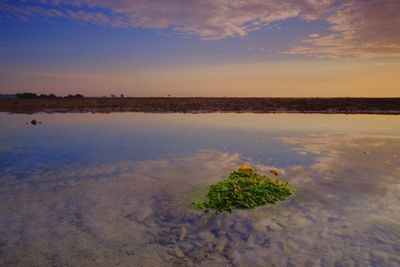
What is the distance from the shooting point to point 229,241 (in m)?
5.34

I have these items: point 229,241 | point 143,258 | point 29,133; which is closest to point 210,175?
point 229,241

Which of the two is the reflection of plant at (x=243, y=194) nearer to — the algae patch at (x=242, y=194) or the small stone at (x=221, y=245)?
the algae patch at (x=242, y=194)

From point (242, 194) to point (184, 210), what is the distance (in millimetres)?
1459

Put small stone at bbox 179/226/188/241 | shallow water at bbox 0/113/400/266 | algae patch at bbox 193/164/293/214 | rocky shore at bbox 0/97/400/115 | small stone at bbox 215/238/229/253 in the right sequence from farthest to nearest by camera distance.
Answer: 1. rocky shore at bbox 0/97/400/115
2. algae patch at bbox 193/164/293/214
3. small stone at bbox 179/226/188/241
4. small stone at bbox 215/238/229/253
5. shallow water at bbox 0/113/400/266

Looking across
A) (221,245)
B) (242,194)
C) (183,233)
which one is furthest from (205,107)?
(221,245)

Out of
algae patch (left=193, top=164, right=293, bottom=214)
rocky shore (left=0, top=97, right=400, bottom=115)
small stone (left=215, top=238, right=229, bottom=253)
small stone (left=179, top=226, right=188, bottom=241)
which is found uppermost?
rocky shore (left=0, top=97, right=400, bottom=115)

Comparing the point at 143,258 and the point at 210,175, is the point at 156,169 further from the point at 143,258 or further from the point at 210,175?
the point at 143,258

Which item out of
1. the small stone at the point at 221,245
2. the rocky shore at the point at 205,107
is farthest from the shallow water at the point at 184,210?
the rocky shore at the point at 205,107

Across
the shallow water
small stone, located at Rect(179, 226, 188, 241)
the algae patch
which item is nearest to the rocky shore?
the shallow water

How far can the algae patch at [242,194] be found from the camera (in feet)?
22.5

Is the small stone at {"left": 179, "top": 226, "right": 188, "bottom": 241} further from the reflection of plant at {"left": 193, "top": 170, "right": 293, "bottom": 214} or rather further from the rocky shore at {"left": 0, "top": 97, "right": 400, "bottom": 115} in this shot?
the rocky shore at {"left": 0, "top": 97, "right": 400, "bottom": 115}

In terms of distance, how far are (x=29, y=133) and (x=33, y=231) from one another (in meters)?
13.6

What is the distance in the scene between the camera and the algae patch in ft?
22.5

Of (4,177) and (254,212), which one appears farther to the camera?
(4,177)
